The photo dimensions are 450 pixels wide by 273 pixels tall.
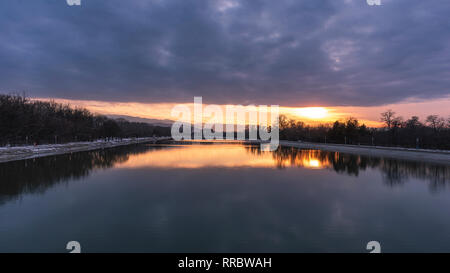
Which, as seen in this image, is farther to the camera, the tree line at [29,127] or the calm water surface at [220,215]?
the tree line at [29,127]

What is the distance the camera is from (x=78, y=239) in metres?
5.56

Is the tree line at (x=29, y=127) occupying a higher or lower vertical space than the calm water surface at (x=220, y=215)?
higher

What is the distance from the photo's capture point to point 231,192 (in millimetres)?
10391

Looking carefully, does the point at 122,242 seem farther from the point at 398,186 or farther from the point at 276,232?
the point at 398,186

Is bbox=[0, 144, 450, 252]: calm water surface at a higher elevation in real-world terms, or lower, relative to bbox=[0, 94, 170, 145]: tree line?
lower

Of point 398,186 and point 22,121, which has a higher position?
point 22,121

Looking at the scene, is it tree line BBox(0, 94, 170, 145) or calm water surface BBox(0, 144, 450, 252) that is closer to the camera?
calm water surface BBox(0, 144, 450, 252)

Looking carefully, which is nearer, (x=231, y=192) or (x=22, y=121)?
(x=231, y=192)

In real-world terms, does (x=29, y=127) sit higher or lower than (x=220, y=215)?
higher

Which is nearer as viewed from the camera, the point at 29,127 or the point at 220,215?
the point at 220,215

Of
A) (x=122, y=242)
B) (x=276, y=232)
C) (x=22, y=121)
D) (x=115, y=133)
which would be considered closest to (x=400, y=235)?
(x=276, y=232)
